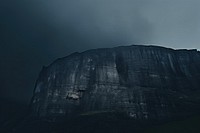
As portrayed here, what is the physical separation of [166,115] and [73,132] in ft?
163

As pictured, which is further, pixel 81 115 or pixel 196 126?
pixel 81 115

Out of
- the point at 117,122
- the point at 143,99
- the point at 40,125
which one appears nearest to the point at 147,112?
the point at 143,99

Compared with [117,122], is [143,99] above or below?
above

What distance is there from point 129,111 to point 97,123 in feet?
73.7

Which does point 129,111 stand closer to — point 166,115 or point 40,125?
point 166,115

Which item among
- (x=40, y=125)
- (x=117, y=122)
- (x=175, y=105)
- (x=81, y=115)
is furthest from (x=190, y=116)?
(x=40, y=125)

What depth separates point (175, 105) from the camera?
19375 centimetres

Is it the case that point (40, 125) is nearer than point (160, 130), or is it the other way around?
point (160, 130)

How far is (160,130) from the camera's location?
169 m

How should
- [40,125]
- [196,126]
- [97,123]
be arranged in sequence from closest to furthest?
[196,126], [97,123], [40,125]

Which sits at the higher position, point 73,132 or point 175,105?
point 175,105

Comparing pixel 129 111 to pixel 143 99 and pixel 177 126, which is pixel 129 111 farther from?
pixel 177 126

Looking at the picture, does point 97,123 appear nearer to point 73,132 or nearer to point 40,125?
point 73,132

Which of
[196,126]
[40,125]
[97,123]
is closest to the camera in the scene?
[196,126]
